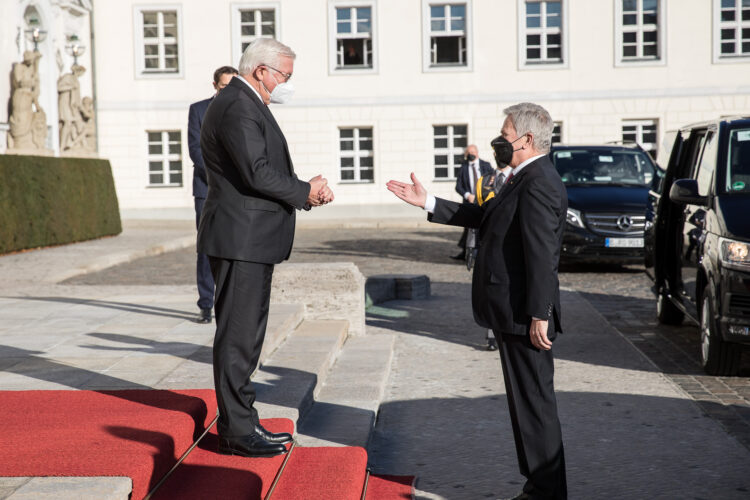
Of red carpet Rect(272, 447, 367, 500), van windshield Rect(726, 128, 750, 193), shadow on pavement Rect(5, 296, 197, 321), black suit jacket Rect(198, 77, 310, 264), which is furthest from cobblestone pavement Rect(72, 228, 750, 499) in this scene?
shadow on pavement Rect(5, 296, 197, 321)

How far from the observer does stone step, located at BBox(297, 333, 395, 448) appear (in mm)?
5543

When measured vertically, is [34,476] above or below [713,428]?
above

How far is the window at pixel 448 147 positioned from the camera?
107 ft

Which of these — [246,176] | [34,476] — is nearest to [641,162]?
[246,176]

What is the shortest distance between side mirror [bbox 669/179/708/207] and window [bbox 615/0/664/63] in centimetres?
2509

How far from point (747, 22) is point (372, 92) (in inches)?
456

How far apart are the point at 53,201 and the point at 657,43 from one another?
20214 millimetres

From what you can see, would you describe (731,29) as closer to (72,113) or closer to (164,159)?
(164,159)

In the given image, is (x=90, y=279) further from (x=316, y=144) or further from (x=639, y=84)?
(x=639, y=84)

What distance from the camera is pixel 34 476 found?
3.80 metres

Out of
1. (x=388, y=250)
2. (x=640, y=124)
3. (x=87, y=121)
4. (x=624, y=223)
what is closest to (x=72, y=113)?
(x=87, y=121)

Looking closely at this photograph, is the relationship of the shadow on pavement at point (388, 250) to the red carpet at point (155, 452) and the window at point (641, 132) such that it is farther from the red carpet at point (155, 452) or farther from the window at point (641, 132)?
the window at point (641, 132)

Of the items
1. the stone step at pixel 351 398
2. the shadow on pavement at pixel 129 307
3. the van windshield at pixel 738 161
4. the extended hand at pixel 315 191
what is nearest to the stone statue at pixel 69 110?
the shadow on pavement at pixel 129 307

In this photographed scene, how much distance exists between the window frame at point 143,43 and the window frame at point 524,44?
1059 centimetres
